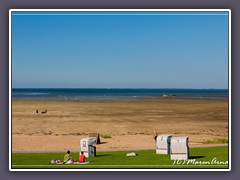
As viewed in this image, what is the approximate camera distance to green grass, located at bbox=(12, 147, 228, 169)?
16234 millimetres

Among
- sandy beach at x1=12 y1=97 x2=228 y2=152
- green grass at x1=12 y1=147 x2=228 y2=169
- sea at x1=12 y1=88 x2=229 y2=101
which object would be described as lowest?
green grass at x1=12 y1=147 x2=228 y2=169

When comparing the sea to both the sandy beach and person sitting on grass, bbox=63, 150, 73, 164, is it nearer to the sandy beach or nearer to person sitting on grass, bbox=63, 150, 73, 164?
the sandy beach

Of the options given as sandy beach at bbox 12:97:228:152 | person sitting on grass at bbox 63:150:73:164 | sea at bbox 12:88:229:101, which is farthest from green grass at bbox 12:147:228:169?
sea at bbox 12:88:229:101

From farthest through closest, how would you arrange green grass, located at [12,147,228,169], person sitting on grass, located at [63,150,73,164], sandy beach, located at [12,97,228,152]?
sandy beach, located at [12,97,228,152], person sitting on grass, located at [63,150,73,164], green grass, located at [12,147,228,169]

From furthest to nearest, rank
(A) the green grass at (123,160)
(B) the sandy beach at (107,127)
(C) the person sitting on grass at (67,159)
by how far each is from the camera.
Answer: (B) the sandy beach at (107,127) < (C) the person sitting on grass at (67,159) < (A) the green grass at (123,160)

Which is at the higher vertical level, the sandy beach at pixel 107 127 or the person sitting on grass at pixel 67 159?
the sandy beach at pixel 107 127

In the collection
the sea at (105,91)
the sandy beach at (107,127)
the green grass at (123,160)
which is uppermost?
the sea at (105,91)

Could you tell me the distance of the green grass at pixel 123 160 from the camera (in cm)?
1623

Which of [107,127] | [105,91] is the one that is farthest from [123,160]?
[105,91]

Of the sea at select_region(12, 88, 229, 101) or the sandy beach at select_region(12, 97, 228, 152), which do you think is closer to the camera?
→ the sea at select_region(12, 88, 229, 101)

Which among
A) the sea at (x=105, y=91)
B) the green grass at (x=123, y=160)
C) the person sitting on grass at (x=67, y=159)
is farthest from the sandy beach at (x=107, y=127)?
the person sitting on grass at (x=67, y=159)

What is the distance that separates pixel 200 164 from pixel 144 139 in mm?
8375

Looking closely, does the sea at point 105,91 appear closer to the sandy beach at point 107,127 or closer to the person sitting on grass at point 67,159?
the sandy beach at point 107,127
